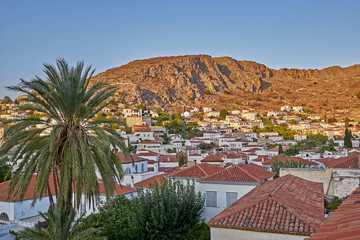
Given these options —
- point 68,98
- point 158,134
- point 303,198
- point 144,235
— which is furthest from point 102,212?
point 158,134

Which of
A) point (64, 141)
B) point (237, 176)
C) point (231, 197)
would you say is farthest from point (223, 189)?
point (64, 141)

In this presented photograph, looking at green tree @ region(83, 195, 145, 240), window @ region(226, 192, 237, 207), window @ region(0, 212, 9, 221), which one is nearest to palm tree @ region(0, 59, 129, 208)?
green tree @ region(83, 195, 145, 240)

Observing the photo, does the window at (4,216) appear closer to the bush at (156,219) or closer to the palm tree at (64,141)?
the bush at (156,219)

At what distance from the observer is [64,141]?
1105 cm

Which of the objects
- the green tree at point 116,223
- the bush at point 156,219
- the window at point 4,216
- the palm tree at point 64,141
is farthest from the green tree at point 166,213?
the window at point 4,216

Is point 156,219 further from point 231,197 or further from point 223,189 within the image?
point 231,197

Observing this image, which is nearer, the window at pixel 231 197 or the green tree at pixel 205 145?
the window at pixel 231 197

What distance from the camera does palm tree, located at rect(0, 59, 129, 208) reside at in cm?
1024

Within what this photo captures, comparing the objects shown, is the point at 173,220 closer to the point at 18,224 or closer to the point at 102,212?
the point at 102,212

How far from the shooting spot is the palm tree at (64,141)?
10.2 metres

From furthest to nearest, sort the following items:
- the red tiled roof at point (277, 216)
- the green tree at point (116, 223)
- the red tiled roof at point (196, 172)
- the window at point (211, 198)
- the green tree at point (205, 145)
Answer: the green tree at point (205, 145)
the red tiled roof at point (196, 172)
the window at point (211, 198)
the green tree at point (116, 223)
the red tiled roof at point (277, 216)

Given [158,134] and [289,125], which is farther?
[289,125]

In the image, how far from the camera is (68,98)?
35.8ft

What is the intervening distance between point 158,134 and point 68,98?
8960 centimetres
